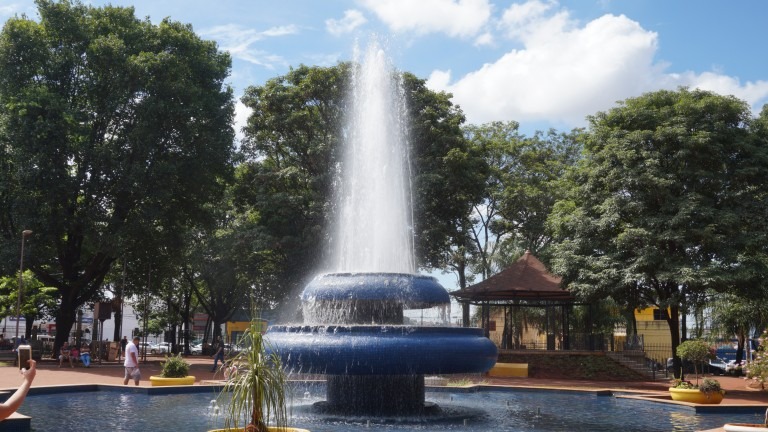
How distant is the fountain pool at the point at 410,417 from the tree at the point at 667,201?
749 cm

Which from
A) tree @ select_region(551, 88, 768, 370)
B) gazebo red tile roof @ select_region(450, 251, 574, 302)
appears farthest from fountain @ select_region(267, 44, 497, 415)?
gazebo red tile roof @ select_region(450, 251, 574, 302)

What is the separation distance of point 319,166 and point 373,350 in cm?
2318

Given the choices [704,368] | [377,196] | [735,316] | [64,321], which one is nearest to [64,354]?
[64,321]

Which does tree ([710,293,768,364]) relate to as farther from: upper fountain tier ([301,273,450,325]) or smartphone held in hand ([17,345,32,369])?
smartphone held in hand ([17,345,32,369])

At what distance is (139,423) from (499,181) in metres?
34.5

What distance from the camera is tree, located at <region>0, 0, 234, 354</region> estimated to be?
3148 cm

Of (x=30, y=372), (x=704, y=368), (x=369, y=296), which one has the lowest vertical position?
(x=704, y=368)

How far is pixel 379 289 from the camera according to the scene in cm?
1454

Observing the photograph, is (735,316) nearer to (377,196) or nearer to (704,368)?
(704,368)

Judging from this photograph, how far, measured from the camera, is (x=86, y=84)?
110ft

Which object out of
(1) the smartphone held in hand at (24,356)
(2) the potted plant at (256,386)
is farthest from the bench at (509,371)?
(1) the smartphone held in hand at (24,356)

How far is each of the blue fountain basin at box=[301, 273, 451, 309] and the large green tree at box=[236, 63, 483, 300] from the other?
18592 millimetres

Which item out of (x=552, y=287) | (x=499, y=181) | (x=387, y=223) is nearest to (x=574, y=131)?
(x=499, y=181)

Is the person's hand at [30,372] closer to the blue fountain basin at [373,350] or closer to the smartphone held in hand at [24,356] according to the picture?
the smartphone held in hand at [24,356]
